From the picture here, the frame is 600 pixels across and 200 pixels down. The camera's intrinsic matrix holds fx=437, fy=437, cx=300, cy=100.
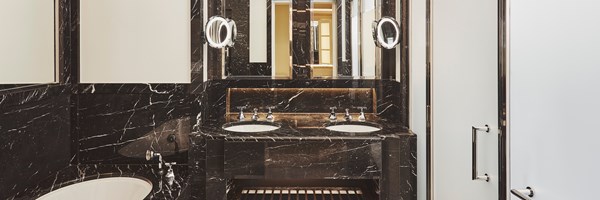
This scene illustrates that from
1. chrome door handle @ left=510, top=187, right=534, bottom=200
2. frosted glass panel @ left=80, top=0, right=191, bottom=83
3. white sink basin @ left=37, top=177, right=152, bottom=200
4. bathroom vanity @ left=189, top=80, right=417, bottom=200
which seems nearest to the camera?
chrome door handle @ left=510, top=187, right=534, bottom=200

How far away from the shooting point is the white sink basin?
2416 mm

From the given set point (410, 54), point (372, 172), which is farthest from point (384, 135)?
point (410, 54)

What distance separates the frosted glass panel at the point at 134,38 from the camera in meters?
2.66

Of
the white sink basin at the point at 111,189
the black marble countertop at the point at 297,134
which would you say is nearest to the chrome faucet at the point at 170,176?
the white sink basin at the point at 111,189

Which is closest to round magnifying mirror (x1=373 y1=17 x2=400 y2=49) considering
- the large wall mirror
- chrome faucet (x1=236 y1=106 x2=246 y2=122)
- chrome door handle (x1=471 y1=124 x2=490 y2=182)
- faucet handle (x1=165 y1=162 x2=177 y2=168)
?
the large wall mirror

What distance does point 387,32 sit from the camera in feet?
9.43

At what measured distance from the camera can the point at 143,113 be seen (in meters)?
2.82

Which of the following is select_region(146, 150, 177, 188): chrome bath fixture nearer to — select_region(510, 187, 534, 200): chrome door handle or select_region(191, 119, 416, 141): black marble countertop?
select_region(191, 119, 416, 141): black marble countertop

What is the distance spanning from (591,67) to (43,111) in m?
Answer: 2.51

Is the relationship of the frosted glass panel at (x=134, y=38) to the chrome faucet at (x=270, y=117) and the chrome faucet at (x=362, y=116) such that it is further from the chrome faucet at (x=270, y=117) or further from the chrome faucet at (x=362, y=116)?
the chrome faucet at (x=362, y=116)

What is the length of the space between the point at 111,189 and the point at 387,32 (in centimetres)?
196

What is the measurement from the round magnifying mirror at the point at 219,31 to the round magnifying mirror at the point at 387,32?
0.97m

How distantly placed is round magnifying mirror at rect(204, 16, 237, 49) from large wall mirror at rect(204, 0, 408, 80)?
220 millimetres

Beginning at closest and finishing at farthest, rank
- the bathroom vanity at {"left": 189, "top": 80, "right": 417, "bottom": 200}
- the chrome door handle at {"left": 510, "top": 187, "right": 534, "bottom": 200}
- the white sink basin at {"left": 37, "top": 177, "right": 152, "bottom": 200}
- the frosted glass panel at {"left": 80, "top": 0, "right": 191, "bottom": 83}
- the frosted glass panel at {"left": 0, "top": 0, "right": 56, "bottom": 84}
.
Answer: the chrome door handle at {"left": 510, "top": 187, "right": 534, "bottom": 200} → the frosted glass panel at {"left": 0, "top": 0, "right": 56, "bottom": 84} → the white sink basin at {"left": 37, "top": 177, "right": 152, "bottom": 200} → the bathroom vanity at {"left": 189, "top": 80, "right": 417, "bottom": 200} → the frosted glass panel at {"left": 80, "top": 0, "right": 191, "bottom": 83}
